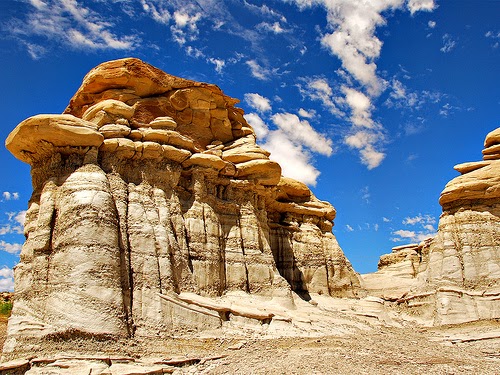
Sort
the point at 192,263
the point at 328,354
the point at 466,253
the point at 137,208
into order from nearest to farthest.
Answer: the point at 328,354
the point at 137,208
the point at 192,263
the point at 466,253

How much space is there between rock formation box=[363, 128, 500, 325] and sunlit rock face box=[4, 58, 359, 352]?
7.83 metres

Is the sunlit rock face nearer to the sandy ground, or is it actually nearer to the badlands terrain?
the badlands terrain

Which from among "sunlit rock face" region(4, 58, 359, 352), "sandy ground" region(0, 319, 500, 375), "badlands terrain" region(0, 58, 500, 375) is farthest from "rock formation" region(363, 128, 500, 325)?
"sunlit rock face" region(4, 58, 359, 352)

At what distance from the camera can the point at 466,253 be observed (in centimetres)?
2847

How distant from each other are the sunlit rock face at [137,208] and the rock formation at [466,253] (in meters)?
7.83

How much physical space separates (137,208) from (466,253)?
1840 cm

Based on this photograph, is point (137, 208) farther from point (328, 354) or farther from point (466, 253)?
point (466, 253)

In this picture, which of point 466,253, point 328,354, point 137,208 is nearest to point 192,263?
point 137,208

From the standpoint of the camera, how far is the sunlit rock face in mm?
19109

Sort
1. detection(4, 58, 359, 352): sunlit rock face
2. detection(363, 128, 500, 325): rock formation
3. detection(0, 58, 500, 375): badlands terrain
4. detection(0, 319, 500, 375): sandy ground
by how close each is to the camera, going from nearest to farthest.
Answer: detection(0, 319, 500, 375): sandy ground → detection(0, 58, 500, 375): badlands terrain → detection(4, 58, 359, 352): sunlit rock face → detection(363, 128, 500, 325): rock formation

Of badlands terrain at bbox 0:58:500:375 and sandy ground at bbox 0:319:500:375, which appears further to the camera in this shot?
badlands terrain at bbox 0:58:500:375

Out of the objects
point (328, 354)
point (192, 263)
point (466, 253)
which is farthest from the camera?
point (466, 253)

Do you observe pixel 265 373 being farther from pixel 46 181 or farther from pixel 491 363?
pixel 46 181

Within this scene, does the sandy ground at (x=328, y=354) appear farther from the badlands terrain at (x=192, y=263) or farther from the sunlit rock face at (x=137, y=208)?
the sunlit rock face at (x=137, y=208)
